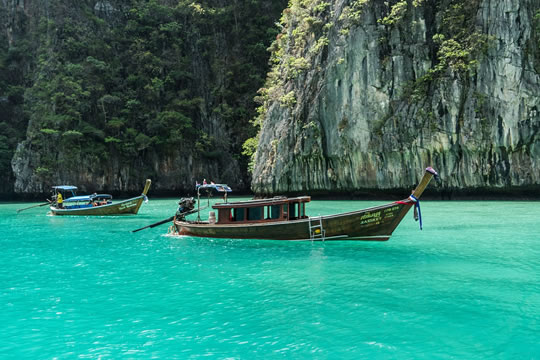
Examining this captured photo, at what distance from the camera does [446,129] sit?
30.7 m

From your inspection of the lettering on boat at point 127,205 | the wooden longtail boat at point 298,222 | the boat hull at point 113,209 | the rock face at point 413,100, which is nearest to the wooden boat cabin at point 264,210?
the wooden longtail boat at point 298,222

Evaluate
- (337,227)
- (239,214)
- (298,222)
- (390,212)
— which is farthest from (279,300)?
(239,214)

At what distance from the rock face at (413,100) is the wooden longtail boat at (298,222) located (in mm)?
19294

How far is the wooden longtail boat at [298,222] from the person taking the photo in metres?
13.4

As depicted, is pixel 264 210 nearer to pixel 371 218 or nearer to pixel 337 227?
pixel 337 227

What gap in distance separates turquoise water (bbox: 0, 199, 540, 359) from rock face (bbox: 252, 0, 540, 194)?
719 inches

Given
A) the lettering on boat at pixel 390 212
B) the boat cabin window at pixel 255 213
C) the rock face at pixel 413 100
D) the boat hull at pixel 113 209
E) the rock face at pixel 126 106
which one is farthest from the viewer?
the rock face at pixel 126 106

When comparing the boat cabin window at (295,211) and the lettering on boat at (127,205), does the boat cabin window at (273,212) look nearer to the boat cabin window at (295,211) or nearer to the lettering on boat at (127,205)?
the boat cabin window at (295,211)

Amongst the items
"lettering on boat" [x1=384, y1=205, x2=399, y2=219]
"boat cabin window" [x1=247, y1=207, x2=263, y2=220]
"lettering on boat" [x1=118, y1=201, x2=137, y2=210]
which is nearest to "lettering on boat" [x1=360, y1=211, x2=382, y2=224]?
"lettering on boat" [x1=384, y1=205, x2=399, y2=219]

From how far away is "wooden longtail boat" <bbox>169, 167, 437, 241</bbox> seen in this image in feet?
43.8

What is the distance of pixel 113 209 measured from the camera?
1059 inches

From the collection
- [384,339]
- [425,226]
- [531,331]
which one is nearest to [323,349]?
[384,339]

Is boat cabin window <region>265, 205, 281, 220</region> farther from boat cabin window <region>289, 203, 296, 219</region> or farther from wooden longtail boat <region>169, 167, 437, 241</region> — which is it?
boat cabin window <region>289, 203, 296, 219</region>

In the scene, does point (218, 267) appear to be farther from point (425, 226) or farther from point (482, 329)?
point (425, 226)
